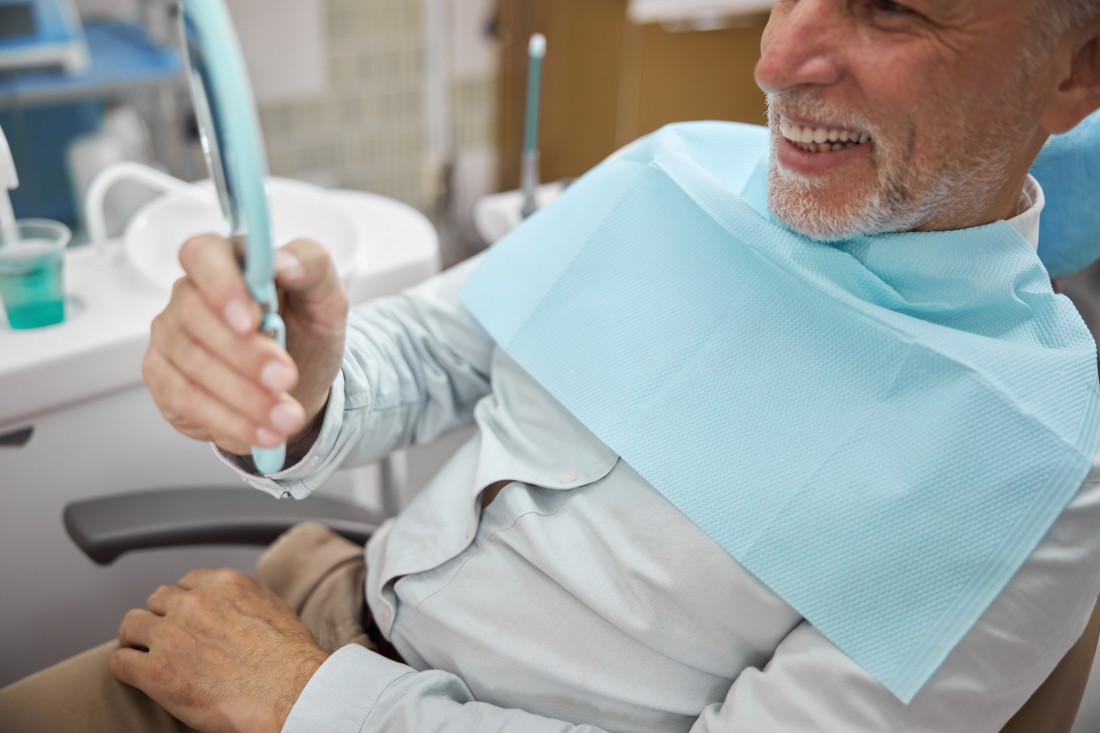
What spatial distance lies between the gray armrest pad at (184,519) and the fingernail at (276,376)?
0.53 m

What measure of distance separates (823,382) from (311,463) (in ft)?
1.59

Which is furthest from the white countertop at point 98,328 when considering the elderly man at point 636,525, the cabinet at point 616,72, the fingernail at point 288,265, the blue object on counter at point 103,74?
the cabinet at point 616,72

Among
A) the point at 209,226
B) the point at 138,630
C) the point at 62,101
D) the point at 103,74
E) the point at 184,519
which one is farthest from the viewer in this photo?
the point at 62,101

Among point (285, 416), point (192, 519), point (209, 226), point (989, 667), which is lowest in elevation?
point (192, 519)

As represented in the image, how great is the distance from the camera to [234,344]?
61 cm

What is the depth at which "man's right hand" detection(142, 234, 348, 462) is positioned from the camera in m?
0.60

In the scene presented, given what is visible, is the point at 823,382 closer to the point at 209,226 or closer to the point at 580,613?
the point at 580,613

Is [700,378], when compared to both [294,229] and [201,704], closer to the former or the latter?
[201,704]

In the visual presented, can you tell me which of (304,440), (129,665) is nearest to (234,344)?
(304,440)

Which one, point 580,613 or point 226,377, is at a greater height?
point 226,377

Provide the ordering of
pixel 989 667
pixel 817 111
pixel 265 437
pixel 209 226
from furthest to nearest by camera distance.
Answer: pixel 209 226 → pixel 817 111 → pixel 989 667 → pixel 265 437

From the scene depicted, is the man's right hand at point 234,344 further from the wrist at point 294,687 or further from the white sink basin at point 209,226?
the white sink basin at point 209,226

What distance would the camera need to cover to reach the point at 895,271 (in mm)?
871

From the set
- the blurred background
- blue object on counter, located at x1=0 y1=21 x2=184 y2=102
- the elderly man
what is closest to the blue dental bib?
the elderly man
